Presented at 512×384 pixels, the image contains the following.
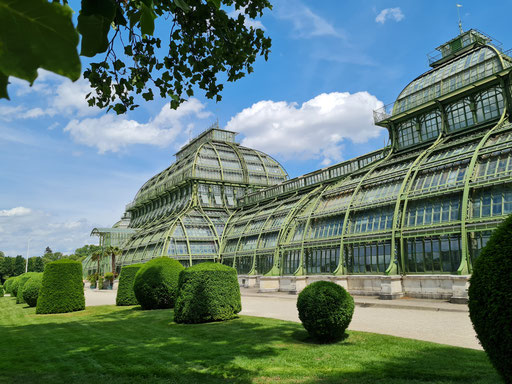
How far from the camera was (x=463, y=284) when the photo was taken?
18625mm

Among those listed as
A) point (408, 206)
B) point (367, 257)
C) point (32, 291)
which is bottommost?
point (32, 291)

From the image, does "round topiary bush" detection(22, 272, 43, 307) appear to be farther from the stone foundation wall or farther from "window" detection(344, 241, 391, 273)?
"window" detection(344, 241, 391, 273)

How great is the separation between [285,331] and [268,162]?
49.4 meters

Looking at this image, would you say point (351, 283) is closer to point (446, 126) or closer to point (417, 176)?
point (417, 176)

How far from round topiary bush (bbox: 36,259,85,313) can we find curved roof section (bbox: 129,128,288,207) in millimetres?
32322

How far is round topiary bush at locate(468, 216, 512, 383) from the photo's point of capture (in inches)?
172

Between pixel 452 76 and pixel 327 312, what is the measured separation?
24.9 meters

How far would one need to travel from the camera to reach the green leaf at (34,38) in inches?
33.8

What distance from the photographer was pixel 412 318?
15.5 metres

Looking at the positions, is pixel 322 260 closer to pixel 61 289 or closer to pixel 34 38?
pixel 61 289

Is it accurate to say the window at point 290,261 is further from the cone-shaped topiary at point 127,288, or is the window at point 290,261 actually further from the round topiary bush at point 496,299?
the round topiary bush at point 496,299

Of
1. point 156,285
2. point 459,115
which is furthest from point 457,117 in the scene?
point 156,285

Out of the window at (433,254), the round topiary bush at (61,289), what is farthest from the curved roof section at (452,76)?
the round topiary bush at (61,289)

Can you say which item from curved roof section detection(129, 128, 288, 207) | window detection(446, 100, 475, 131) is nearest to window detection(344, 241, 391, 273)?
window detection(446, 100, 475, 131)
